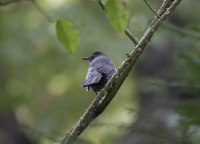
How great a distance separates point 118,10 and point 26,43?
5.60m

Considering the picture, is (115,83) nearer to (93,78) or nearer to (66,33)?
(66,33)

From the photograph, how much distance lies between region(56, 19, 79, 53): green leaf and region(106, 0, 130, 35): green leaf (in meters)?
0.16

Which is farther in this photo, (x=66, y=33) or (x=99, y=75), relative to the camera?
(x=99, y=75)

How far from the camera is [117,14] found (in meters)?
0.94

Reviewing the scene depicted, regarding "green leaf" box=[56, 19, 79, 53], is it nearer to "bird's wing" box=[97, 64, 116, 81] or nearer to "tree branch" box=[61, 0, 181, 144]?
"tree branch" box=[61, 0, 181, 144]

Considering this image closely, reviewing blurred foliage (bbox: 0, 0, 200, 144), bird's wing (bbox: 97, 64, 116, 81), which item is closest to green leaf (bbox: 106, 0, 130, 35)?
bird's wing (bbox: 97, 64, 116, 81)

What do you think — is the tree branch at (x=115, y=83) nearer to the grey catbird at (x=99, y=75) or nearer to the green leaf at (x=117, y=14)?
the green leaf at (x=117, y=14)

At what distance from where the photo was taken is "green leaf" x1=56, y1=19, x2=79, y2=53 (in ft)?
3.53

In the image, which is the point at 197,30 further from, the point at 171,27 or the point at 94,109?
the point at 94,109

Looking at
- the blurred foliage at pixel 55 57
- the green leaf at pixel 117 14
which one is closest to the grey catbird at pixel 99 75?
the green leaf at pixel 117 14

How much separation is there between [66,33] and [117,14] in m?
0.19

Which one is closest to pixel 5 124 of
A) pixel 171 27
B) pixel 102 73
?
pixel 102 73

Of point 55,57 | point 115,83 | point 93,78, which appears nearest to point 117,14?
point 115,83

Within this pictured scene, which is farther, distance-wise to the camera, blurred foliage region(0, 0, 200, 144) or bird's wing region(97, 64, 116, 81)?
blurred foliage region(0, 0, 200, 144)
